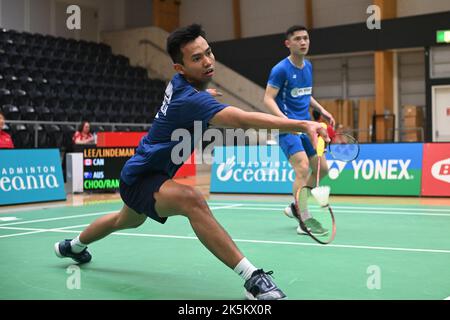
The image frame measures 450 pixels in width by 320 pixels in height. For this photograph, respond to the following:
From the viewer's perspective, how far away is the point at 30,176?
31.7 ft

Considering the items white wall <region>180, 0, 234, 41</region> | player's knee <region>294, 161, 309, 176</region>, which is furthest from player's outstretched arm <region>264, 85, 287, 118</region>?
white wall <region>180, 0, 234, 41</region>

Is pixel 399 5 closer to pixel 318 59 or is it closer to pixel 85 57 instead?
pixel 318 59

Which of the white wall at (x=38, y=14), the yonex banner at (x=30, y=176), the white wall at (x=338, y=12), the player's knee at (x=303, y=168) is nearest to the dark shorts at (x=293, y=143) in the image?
the player's knee at (x=303, y=168)

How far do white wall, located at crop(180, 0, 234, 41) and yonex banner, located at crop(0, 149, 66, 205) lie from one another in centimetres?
1589

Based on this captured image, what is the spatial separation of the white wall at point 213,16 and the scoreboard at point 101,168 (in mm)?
14016

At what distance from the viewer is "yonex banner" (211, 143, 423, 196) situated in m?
10.1

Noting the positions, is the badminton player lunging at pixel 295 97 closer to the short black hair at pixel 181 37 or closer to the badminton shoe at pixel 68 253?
the badminton shoe at pixel 68 253

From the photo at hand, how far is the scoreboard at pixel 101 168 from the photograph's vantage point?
1160 cm

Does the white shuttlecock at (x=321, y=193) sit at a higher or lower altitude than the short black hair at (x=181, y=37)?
lower

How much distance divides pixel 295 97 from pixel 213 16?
1981 centimetres

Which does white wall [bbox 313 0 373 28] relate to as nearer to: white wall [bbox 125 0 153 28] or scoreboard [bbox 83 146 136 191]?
white wall [bbox 125 0 153 28]

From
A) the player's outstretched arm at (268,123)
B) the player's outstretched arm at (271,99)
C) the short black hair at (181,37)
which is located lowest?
the player's outstretched arm at (268,123)
